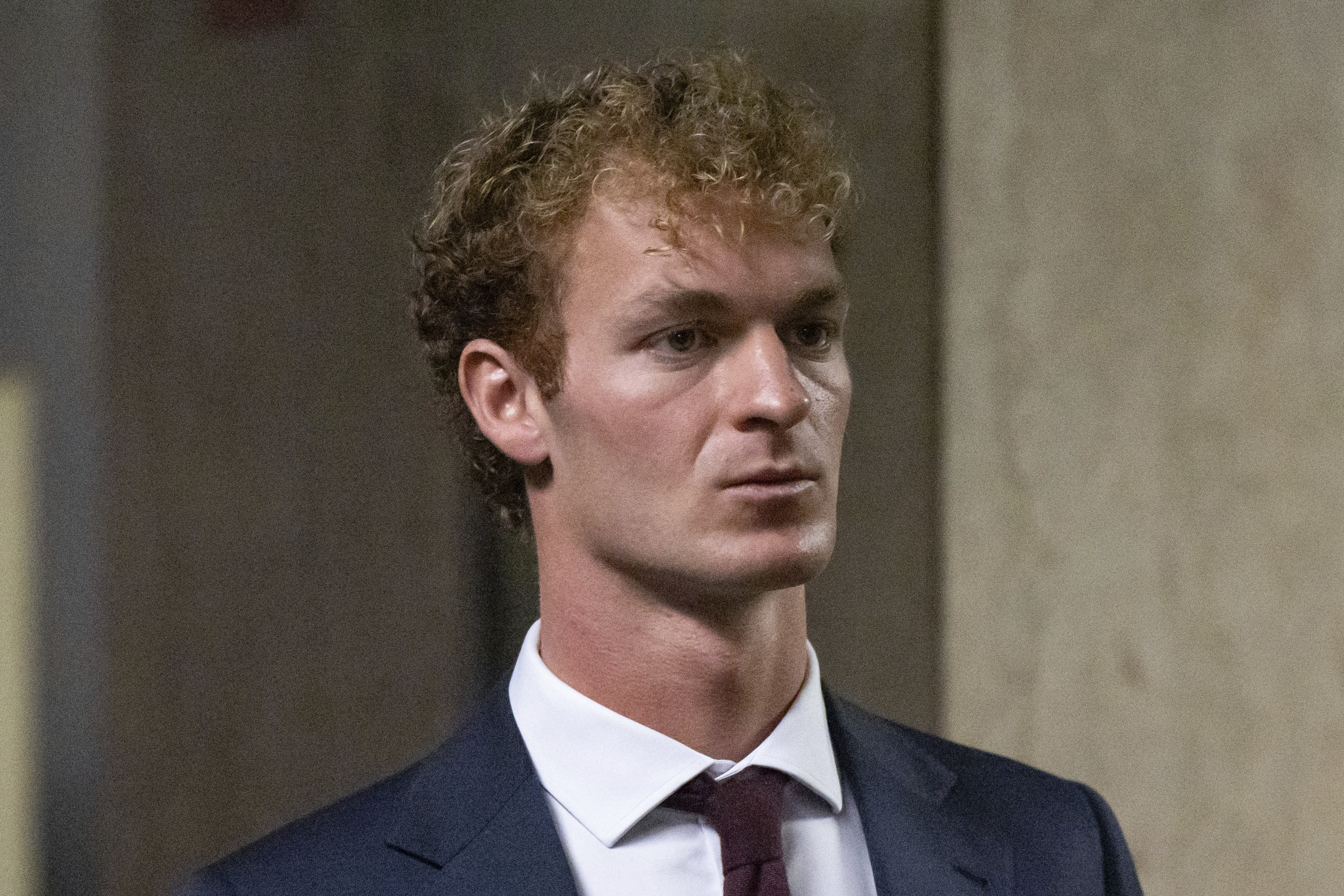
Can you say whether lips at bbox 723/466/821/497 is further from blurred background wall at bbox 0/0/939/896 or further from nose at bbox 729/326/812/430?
blurred background wall at bbox 0/0/939/896

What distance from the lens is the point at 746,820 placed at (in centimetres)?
186

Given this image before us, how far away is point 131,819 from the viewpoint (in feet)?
6.60

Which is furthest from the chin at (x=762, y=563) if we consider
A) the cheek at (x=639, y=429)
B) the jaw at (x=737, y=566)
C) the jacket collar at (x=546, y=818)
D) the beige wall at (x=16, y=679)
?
the beige wall at (x=16, y=679)

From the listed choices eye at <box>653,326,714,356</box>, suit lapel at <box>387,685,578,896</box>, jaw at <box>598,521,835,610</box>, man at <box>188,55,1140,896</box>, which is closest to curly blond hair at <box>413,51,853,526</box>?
man at <box>188,55,1140,896</box>

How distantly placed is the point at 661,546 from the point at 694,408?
0.18m

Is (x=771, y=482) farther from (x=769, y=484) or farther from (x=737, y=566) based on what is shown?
(x=737, y=566)

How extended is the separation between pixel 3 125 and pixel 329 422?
61cm

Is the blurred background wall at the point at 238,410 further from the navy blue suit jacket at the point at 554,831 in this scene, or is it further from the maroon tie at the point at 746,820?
the maroon tie at the point at 746,820

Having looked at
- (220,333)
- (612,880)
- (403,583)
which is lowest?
(612,880)

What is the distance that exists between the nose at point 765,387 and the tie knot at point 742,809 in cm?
47

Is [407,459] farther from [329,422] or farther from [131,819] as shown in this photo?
[131,819]

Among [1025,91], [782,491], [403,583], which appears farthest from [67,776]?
[1025,91]

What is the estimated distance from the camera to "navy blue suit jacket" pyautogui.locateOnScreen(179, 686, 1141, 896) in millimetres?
1839

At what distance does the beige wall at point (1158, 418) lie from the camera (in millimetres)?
2926
